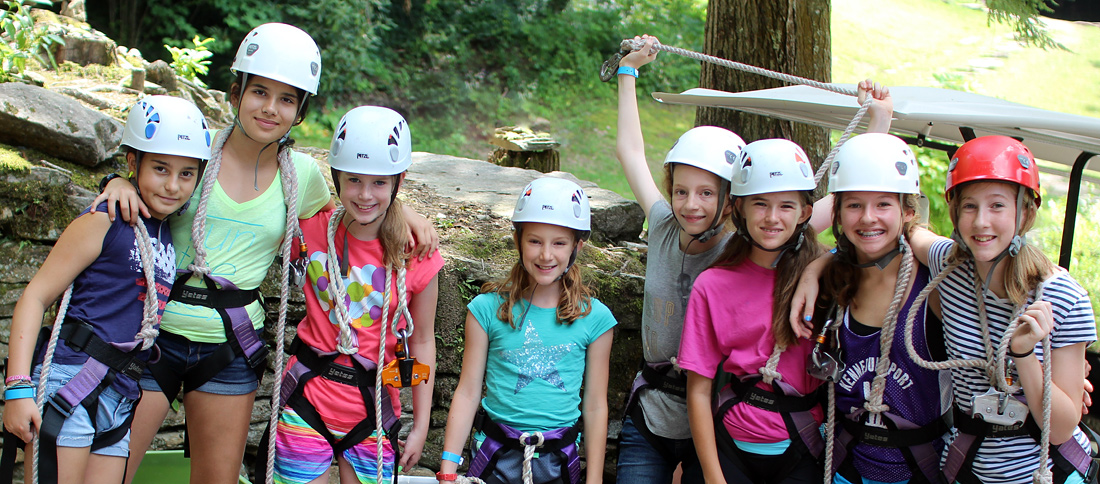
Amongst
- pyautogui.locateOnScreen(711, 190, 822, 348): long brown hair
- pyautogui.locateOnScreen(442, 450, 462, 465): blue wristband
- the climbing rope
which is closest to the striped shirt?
the climbing rope

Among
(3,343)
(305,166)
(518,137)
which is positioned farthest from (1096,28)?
(3,343)

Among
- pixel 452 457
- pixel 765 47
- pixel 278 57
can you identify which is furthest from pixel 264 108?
pixel 765 47

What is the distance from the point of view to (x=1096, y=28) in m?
15.4

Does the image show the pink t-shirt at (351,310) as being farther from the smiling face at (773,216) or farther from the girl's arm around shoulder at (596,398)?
the smiling face at (773,216)

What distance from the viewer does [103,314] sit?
2658 mm

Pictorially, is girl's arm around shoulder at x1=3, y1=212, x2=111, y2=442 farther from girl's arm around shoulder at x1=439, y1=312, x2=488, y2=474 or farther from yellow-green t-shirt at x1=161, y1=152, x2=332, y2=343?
girl's arm around shoulder at x1=439, y1=312, x2=488, y2=474

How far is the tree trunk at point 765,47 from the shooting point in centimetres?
469

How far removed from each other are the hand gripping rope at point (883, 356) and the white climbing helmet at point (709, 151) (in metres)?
0.69

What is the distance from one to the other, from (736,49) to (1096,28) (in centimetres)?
1480

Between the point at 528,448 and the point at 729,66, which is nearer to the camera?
the point at 528,448

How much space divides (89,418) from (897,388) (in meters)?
2.84

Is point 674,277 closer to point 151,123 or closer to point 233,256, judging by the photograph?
point 233,256

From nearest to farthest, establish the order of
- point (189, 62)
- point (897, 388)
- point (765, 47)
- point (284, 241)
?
point (897, 388)
point (284, 241)
point (765, 47)
point (189, 62)

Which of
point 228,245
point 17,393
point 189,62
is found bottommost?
point 17,393
